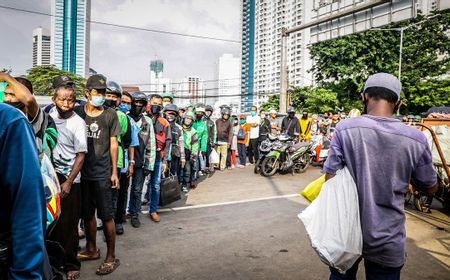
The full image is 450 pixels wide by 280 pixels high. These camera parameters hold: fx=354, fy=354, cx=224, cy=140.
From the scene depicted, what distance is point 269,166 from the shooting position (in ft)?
33.2

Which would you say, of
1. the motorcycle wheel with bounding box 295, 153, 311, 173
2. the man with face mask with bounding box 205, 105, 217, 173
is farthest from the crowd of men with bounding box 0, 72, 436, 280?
the motorcycle wheel with bounding box 295, 153, 311, 173

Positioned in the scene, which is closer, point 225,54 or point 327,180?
point 327,180

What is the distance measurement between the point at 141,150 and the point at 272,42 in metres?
134

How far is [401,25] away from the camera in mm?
28656

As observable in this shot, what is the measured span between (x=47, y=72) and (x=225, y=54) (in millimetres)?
138472

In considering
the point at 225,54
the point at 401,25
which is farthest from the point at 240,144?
the point at 225,54

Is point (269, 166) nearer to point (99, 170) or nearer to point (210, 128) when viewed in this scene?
point (210, 128)

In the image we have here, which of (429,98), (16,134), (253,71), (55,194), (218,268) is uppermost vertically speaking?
(253,71)

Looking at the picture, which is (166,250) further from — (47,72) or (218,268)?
(47,72)

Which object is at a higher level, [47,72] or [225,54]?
[225,54]

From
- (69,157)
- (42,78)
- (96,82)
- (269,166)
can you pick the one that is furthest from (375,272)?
(42,78)

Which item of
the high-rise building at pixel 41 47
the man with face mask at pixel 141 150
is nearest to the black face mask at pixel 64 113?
the man with face mask at pixel 141 150

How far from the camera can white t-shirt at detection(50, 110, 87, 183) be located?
11.7 ft

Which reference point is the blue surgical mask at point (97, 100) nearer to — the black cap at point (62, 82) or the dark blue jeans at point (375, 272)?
the black cap at point (62, 82)
